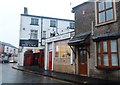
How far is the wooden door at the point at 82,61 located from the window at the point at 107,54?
6.54 feet

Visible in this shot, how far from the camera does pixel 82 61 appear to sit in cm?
1728

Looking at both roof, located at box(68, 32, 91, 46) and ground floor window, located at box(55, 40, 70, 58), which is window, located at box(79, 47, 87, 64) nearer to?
roof, located at box(68, 32, 91, 46)

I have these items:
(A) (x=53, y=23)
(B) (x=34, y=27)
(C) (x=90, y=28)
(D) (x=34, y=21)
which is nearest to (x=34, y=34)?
(B) (x=34, y=27)

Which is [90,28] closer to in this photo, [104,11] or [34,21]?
[104,11]

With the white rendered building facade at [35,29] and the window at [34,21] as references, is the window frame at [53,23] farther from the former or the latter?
the window at [34,21]

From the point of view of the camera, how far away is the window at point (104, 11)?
14344 millimetres

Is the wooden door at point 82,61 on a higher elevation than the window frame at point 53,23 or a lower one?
lower

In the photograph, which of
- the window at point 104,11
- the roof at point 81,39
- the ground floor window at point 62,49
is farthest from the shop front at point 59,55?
the window at point 104,11

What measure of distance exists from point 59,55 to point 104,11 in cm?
852

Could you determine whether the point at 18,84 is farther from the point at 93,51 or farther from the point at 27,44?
the point at 27,44

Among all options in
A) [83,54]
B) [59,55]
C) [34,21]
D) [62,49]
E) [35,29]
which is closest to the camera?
[83,54]

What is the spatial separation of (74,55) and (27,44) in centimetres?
1816

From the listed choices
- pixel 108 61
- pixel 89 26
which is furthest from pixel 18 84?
pixel 89 26

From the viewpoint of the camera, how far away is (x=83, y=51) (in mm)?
17203
